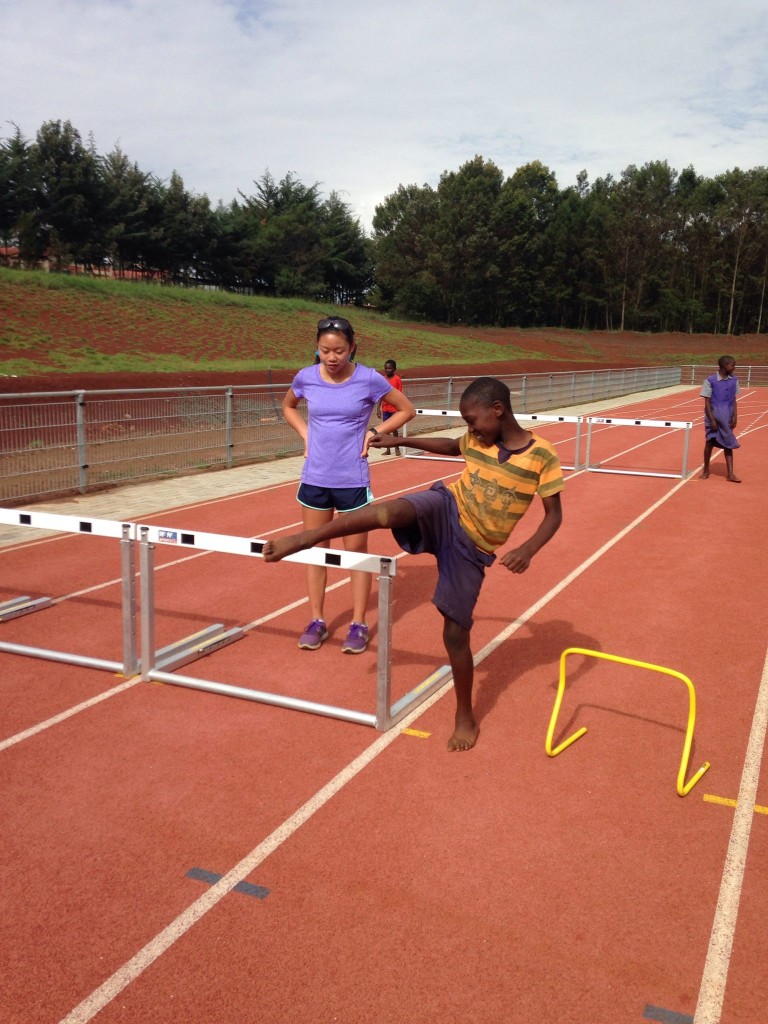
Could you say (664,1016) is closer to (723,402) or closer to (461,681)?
(461,681)

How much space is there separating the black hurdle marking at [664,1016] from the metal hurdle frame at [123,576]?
354cm

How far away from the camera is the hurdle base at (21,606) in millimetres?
6414

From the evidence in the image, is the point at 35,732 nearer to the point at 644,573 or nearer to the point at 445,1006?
the point at 445,1006

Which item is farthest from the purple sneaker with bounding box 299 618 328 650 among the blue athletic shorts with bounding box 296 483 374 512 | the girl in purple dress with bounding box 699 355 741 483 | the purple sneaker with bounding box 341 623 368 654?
the girl in purple dress with bounding box 699 355 741 483

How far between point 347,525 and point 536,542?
1025mm

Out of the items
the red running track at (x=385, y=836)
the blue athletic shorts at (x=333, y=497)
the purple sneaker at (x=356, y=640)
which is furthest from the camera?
the purple sneaker at (x=356, y=640)

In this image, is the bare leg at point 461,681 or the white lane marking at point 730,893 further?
the bare leg at point 461,681

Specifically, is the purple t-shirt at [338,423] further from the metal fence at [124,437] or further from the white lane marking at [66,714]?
the metal fence at [124,437]

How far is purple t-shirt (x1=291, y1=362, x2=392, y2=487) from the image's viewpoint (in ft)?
17.4

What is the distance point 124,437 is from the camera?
12.5 m

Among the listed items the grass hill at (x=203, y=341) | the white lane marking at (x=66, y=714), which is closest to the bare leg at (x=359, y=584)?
the white lane marking at (x=66, y=714)

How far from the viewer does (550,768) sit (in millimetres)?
4320

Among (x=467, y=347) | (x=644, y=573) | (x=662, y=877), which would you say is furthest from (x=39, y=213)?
(x=662, y=877)

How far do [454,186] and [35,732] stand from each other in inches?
3313
